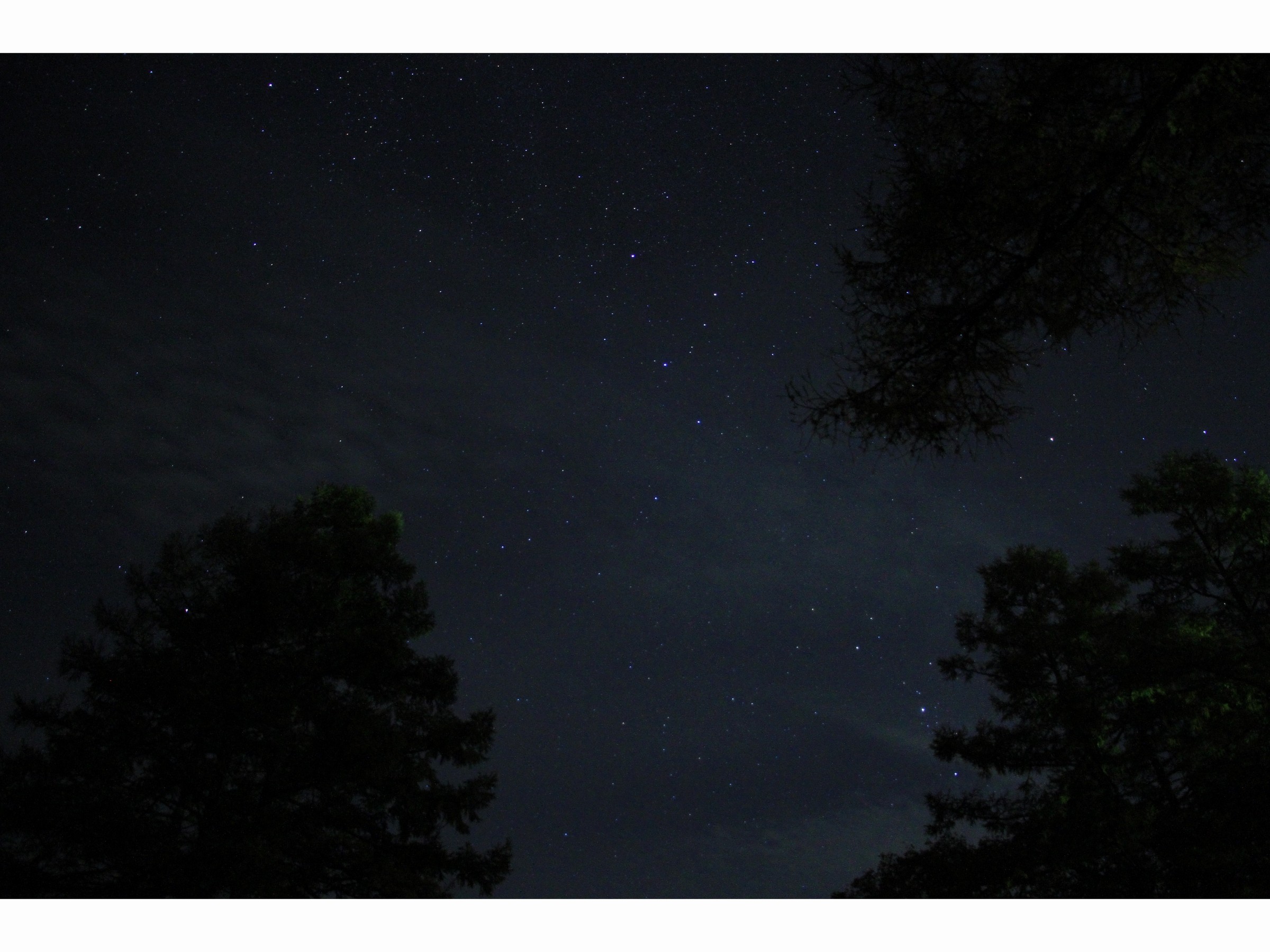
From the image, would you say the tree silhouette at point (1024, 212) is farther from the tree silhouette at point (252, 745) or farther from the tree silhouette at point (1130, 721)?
the tree silhouette at point (252, 745)

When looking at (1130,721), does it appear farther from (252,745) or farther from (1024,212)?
(252,745)

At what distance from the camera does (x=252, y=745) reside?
8.05m

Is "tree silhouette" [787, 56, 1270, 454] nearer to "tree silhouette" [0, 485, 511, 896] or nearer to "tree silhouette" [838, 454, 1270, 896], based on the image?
"tree silhouette" [838, 454, 1270, 896]

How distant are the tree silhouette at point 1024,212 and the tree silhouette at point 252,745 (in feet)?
24.6

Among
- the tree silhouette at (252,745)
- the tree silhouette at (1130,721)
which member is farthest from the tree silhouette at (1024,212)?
the tree silhouette at (252,745)

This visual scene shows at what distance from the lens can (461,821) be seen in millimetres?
9406

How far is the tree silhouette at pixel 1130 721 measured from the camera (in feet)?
26.3

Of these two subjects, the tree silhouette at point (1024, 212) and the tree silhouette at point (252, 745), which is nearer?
the tree silhouette at point (1024, 212)

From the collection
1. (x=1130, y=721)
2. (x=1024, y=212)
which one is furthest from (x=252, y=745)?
(x=1130, y=721)

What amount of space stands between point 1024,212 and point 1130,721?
9523mm

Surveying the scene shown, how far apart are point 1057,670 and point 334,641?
11215mm
